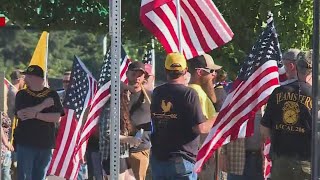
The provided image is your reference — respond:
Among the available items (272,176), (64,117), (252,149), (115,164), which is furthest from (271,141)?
(64,117)

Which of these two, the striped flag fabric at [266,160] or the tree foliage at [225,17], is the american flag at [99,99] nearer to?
the striped flag fabric at [266,160]

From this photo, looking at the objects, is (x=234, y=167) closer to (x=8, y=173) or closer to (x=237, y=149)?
(x=237, y=149)

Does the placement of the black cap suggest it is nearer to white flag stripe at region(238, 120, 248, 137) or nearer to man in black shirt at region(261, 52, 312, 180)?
white flag stripe at region(238, 120, 248, 137)

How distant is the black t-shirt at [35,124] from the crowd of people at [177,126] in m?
0.01

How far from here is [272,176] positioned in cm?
873

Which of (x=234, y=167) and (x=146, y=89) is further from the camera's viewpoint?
(x=146, y=89)

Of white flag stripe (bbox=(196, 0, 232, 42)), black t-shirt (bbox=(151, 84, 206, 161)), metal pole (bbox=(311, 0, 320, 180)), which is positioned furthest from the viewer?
white flag stripe (bbox=(196, 0, 232, 42))

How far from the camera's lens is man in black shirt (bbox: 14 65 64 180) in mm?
11586

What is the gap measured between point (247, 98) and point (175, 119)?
0.74 m

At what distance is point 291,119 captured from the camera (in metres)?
8.37

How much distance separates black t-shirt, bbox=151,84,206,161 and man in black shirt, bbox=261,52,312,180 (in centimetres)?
72

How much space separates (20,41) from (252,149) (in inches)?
2144

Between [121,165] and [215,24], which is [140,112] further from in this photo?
[215,24]

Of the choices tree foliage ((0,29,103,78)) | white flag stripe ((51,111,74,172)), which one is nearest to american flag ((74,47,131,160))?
white flag stripe ((51,111,74,172))
